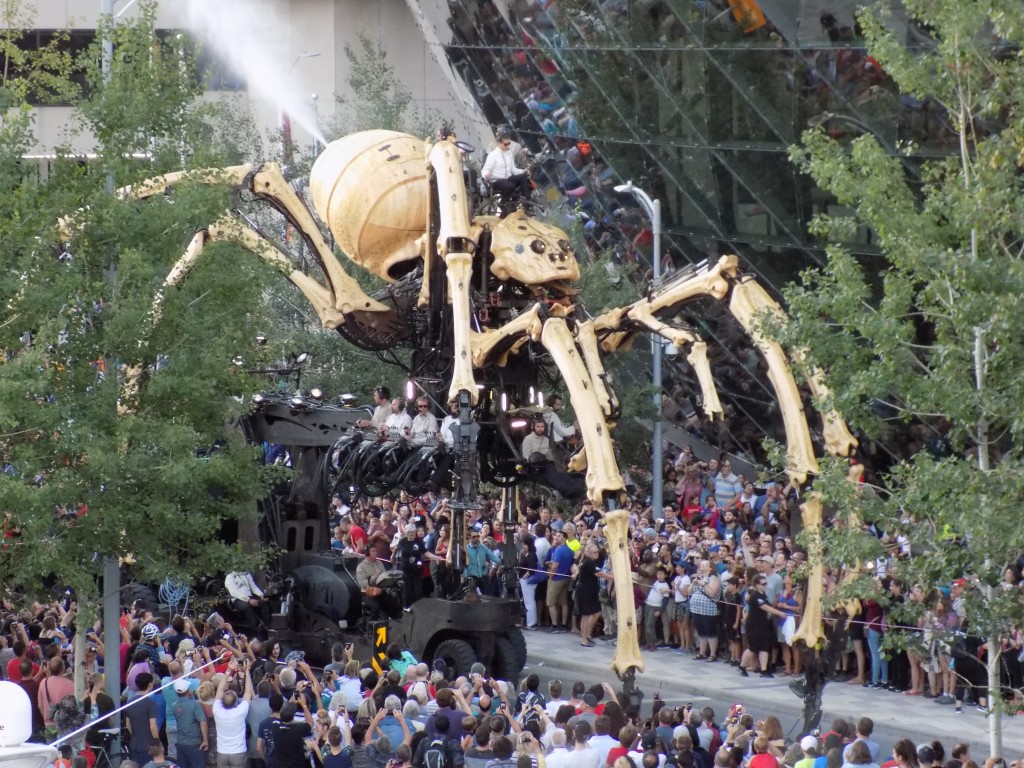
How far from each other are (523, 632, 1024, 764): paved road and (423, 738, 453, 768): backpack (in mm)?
5703

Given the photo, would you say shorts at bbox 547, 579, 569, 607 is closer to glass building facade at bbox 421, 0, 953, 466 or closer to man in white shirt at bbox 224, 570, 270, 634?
glass building facade at bbox 421, 0, 953, 466

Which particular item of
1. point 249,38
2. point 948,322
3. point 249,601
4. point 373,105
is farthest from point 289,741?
point 249,38

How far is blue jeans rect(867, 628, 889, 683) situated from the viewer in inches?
802

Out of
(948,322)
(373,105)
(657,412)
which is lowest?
(657,412)

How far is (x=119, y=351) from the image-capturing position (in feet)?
51.1

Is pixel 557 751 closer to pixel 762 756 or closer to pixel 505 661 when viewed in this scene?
pixel 762 756

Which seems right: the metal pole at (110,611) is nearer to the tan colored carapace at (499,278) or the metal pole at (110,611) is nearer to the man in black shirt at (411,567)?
the tan colored carapace at (499,278)

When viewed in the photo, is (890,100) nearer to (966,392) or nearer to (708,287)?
(708,287)

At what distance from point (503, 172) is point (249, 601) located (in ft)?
18.8

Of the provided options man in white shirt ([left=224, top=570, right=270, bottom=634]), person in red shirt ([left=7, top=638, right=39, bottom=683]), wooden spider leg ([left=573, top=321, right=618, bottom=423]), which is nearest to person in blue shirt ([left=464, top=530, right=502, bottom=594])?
man in white shirt ([left=224, top=570, right=270, bottom=634])

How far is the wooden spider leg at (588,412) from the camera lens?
15961 mm

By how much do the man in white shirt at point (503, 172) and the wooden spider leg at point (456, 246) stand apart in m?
0.73

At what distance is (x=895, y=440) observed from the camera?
1010 inches

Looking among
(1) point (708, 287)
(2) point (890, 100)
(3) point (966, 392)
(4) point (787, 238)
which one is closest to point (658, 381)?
(4) point (787, 238)
